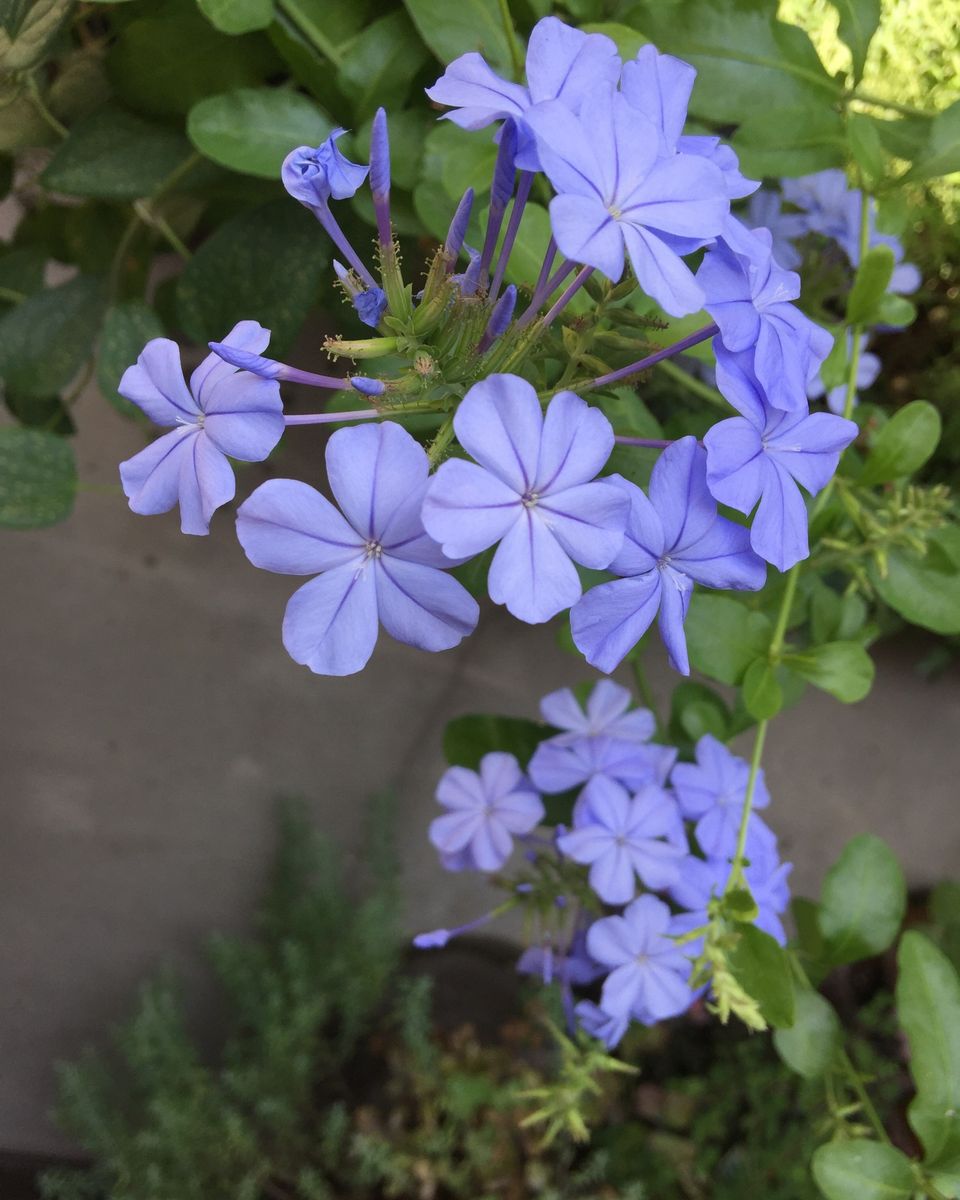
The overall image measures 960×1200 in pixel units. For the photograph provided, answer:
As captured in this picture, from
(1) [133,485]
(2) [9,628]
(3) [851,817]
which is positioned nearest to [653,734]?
(1) [133,485]

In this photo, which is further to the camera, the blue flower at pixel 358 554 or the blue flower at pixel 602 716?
the blue flower at pixel 602 716

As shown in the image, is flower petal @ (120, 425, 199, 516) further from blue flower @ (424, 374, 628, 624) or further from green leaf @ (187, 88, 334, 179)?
green leaf @ (187, 88, 334, 179)

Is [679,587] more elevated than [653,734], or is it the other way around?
[679,587]

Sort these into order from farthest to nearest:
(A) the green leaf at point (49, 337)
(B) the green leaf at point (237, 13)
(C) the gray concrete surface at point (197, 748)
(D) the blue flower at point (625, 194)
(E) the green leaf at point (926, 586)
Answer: (C) the gray concrete surface at point (197, 748)
(A) the green leaf at point (49, 337)
(E) the green leaf at point (926, 586)
(B) the green leaf at point (237, 13)
(D) the blue flower at point (625, 194)

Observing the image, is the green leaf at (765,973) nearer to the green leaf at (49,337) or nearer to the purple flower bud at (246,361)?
the purple flower bud at (246,361)

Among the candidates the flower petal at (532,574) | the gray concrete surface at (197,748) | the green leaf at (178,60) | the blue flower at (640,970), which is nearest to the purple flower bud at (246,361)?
the flower petal at (532,574)

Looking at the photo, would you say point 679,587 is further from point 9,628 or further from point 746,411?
point 9,628

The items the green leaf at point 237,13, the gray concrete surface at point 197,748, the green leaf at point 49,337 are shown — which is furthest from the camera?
the gray concrete surface at point 197,748
